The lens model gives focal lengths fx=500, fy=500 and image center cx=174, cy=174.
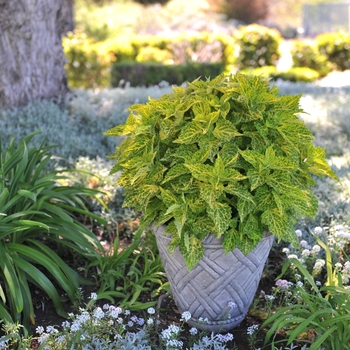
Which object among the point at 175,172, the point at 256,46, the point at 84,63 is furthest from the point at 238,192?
the point at 256,46

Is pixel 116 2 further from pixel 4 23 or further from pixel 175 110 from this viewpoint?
pixel 175 110

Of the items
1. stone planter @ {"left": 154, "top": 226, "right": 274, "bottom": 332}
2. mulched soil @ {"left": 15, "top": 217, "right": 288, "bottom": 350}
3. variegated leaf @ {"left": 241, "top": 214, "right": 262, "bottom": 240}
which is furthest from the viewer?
mulched soil @ {"left": 15, "top": 217, "right": 288, "bottom": 350}

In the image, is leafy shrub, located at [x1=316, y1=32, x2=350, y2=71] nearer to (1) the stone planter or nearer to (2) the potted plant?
(2) the potted plant

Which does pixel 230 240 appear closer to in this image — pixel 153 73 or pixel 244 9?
pixel 153 73

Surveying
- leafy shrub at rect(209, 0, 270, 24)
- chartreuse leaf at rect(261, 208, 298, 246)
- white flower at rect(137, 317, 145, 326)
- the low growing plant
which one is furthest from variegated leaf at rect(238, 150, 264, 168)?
leafy shrub at rect(209, 0, 270, 24)

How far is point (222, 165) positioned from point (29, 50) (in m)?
3.35

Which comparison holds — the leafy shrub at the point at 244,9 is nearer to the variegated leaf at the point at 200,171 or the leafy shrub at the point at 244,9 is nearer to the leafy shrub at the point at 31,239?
the leafy shrub at the point at 31,239

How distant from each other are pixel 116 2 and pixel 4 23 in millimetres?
24097

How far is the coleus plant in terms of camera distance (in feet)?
7.07

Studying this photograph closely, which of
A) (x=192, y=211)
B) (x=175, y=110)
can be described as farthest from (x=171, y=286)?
(x=175, y=110)

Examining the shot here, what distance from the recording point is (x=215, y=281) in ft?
7.71

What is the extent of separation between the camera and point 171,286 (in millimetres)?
2541

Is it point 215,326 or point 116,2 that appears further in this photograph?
point 116,2

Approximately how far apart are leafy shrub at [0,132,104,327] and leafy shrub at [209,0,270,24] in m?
24.9
